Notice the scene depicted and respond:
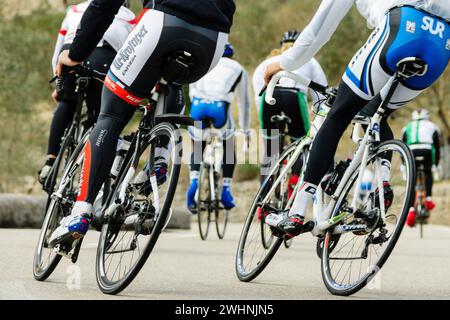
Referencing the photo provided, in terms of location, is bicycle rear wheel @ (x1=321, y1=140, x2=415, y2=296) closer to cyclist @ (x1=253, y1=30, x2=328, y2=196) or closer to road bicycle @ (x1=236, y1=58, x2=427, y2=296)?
road bicycle @ (x1=236, y1=58, x2=427, y2=296)

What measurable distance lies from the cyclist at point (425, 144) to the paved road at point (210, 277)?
9.83 m

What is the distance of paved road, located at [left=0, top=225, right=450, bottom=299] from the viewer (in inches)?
213

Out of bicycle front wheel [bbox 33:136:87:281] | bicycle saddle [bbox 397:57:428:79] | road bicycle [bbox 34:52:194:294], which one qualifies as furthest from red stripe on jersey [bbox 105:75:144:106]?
bicycle saddle [bbox 397:57:428:79]

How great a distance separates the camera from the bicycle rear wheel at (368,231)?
506 cm

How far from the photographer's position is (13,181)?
3694 cm

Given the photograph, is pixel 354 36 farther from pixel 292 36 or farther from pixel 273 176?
pixel 273 176

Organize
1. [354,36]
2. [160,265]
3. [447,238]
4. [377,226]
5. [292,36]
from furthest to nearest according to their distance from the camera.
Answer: [354,36] → [447,238] → [292,36] → [160,265] → [377,226]

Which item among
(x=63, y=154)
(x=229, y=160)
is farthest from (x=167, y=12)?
(x=229, y=160)

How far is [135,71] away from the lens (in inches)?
207

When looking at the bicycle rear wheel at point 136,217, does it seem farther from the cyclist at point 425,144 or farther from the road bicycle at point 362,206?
the cyclist at point 425,144

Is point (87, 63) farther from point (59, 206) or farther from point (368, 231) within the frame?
point (368, 231)

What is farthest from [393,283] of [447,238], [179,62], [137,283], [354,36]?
[354,36]

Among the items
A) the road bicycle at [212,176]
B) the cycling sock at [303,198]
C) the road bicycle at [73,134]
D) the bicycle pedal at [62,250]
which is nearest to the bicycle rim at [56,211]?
the bicycle pedal at [62,250]
